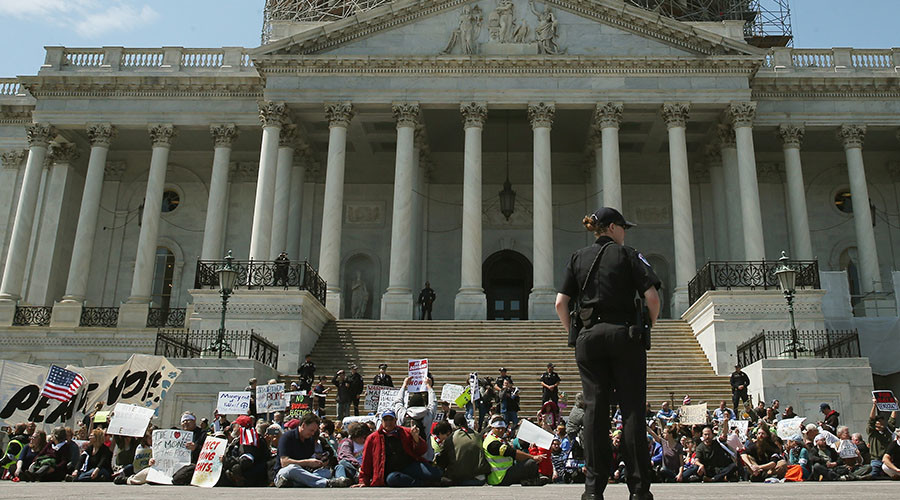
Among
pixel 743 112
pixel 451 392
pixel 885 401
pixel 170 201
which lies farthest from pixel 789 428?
pixel 170 201

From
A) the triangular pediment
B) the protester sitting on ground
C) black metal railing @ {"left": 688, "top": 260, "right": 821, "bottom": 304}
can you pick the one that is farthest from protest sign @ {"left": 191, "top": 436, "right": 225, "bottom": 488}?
the triangular pediment

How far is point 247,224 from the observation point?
3953cm

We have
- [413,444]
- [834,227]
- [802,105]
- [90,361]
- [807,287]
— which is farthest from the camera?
[834,227]

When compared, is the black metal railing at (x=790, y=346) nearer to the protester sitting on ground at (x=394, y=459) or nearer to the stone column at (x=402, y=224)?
the stone column at (x=402, y=224)

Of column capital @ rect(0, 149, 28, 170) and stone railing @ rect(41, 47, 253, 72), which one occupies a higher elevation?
stone railing @ rect(41, 47, 253, 72)

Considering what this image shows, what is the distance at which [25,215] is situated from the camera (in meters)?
34.5

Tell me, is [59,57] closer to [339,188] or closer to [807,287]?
[339,188]

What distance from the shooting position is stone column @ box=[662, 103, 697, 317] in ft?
103

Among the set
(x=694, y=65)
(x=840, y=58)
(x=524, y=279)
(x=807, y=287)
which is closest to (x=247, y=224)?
(x=524, y=279)

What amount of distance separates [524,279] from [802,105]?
14.9m

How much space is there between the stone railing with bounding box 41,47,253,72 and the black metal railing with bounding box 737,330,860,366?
24058 mm

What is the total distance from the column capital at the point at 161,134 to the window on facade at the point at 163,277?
673cm

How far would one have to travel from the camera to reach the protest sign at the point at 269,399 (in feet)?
56.1

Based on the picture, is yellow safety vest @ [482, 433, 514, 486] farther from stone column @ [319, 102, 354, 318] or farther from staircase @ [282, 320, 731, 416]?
stone column @ [319, 102, 354, 318]
